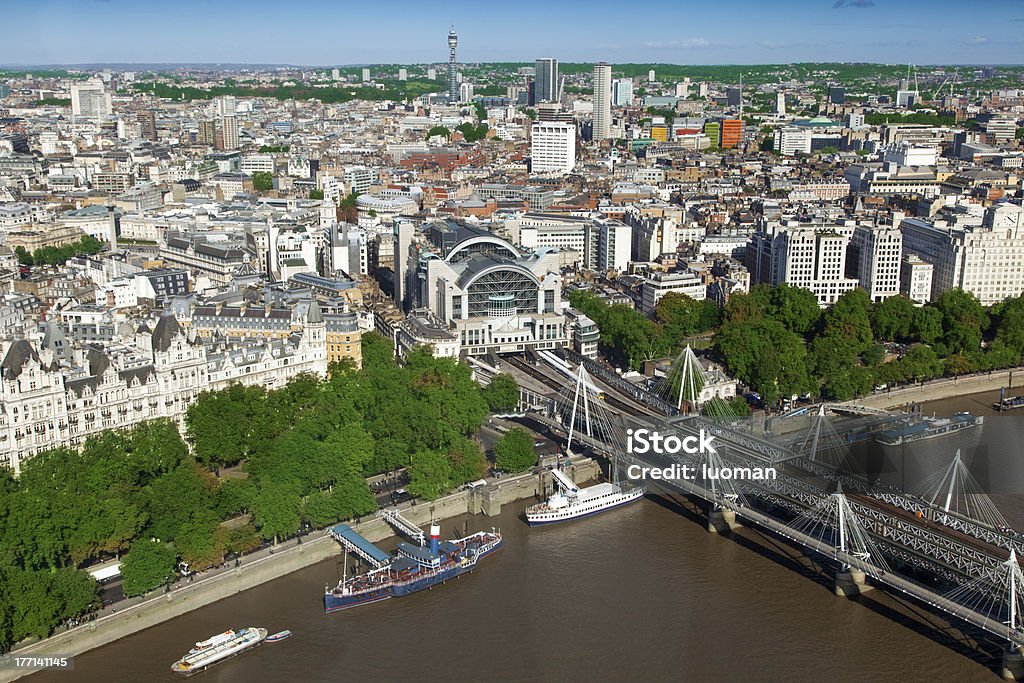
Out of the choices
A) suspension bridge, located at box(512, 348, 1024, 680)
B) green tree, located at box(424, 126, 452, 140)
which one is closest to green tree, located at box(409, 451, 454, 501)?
suspension bridge, located at box(512, 348, 1024, 680)

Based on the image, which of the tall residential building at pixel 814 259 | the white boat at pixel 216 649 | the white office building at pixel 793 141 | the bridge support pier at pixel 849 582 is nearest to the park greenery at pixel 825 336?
the tall residential building at pixel 814 259

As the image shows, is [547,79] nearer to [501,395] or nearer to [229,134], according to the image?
[229,134]

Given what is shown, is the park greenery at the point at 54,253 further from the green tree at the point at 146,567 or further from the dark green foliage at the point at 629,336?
the green tree at the point at 146,567

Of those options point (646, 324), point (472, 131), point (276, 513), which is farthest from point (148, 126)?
point (276, 513)

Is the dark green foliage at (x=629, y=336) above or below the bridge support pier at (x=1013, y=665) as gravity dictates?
above

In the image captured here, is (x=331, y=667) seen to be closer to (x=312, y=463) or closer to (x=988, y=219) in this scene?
(x=312, y=463)

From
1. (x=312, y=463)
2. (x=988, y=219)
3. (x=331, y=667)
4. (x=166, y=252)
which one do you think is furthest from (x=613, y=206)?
(x=331, y=667)
